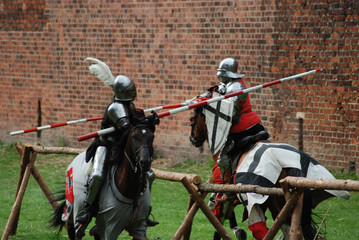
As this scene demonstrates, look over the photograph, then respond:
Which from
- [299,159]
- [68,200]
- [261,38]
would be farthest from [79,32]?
[299,159]

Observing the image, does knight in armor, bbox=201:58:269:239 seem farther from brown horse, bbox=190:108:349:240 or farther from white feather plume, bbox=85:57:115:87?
white feather plume, bbox=85:57:115:87

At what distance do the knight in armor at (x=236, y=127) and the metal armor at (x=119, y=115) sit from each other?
1.51 m

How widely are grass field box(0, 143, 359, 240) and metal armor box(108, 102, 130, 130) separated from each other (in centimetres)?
221

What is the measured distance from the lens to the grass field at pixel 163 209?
8.38 metres

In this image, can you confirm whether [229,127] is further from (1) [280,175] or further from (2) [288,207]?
(2) [288,207]

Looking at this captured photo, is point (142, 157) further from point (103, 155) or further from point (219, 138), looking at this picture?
point (219, 138)

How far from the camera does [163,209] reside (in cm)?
980

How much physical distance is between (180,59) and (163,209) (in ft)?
13.1

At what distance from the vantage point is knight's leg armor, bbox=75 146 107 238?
5.92 meters

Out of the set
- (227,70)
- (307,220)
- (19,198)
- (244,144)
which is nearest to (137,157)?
(244,144)

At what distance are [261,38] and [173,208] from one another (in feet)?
A: 12.0

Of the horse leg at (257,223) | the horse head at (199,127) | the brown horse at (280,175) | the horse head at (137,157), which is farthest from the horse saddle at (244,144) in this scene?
the horse head at (137,157)

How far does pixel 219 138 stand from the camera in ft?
22.7

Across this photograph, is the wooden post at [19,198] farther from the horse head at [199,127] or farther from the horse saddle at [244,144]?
the horse saddle at [244,144]
